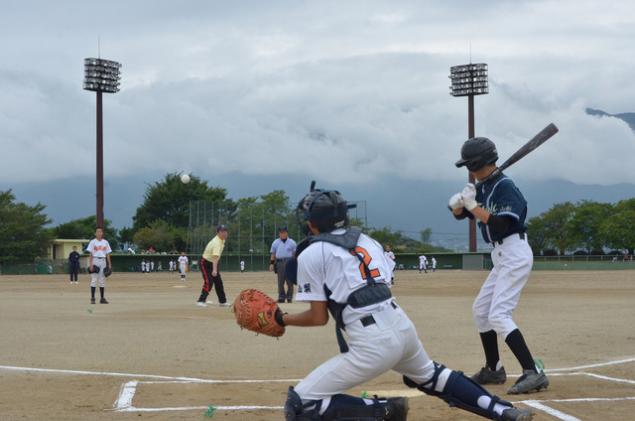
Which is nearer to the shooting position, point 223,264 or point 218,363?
point 218,363

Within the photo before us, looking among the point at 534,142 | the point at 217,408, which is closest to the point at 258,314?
the point at 217,408

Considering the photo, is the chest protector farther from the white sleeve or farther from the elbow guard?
the elbow guard

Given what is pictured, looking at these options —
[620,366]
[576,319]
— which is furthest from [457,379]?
[576,319]

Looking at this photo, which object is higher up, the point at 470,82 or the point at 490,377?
the point at 470,82

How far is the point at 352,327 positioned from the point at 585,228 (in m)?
135

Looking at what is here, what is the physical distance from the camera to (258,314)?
5.67 meters

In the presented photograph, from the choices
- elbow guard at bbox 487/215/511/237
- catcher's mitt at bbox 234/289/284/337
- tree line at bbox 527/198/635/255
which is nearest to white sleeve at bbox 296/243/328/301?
catcher's mitt at bbox 234/289/284/337

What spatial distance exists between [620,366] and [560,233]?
137308 mm

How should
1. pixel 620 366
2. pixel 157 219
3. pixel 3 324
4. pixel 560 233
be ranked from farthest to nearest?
pixel 560 233, pixel 157 219, pixel 3 324, pixel 620 366

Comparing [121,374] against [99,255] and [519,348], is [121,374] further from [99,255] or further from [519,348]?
[99,255]

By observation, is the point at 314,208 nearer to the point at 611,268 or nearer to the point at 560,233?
the point at 611,268

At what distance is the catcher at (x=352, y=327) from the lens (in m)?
5.14

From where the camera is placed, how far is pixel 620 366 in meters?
9.41

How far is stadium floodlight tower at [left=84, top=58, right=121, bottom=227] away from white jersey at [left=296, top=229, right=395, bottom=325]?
72.4 m
